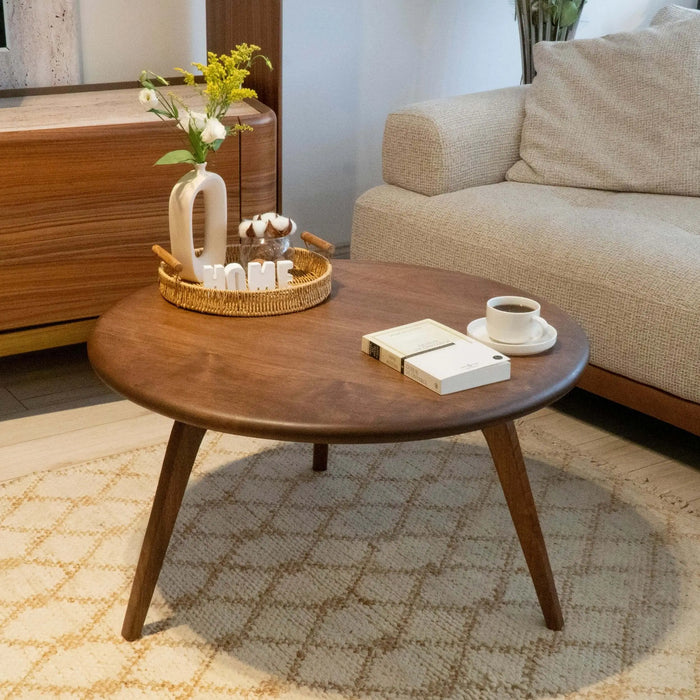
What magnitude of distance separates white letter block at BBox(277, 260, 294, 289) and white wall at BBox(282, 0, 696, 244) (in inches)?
56.1

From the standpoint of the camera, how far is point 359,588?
164cm

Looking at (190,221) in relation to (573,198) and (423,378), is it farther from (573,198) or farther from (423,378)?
(573,198)

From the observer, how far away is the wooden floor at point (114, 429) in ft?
6.78

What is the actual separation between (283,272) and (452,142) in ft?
3.19

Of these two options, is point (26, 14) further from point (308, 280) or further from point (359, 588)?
point (359, 588)

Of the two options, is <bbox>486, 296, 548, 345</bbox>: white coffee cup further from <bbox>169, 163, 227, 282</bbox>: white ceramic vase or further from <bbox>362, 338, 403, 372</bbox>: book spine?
<bbox>169, 163, 227, 282</bbox>: white ceramic vase

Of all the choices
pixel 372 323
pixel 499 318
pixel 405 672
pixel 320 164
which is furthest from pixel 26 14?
pixel 405 672

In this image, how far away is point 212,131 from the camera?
5.28ft

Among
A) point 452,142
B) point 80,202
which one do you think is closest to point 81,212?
point 80,202

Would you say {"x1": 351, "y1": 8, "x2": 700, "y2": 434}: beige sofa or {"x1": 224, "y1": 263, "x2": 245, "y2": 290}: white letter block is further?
{"x1": 351, "y1": 8, "x2": 700, "y2": 434}: beige sofa

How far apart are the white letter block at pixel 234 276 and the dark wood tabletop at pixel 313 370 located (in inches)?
3.7

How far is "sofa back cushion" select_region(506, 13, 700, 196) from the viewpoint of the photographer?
2.51 m

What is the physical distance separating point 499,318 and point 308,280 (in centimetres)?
42

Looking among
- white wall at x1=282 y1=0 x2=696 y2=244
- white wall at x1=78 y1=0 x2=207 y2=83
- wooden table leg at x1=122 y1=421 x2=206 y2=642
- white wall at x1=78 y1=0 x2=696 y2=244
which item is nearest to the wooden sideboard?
white wall at x1=78 y1=0 x2=207 y2=83
